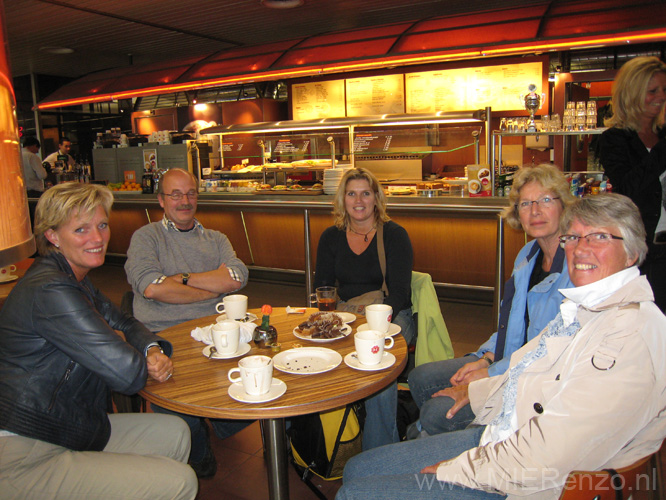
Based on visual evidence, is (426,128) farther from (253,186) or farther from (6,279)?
(6,279)

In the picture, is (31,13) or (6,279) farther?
(31,13)

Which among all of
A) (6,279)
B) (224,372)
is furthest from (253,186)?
(224,372)

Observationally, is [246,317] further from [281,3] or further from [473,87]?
[473,87]

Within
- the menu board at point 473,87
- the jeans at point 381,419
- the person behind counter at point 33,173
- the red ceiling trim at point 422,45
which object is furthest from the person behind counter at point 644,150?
the person behind counter at point 33,173

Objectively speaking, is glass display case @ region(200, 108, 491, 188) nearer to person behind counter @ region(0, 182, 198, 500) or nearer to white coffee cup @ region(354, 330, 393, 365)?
white coffee cup @ region(354, 330, 393, 365)

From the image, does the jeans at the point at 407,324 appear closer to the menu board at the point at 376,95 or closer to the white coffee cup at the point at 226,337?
the white coffee cup at the point at 226,337

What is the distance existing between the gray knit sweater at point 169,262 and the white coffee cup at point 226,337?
925 millimetres

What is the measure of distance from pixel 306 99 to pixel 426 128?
4.37 meters

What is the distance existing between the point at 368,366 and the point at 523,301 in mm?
748

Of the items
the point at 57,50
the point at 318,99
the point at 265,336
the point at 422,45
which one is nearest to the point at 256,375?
the point at 265,336

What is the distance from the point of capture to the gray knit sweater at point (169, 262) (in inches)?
107

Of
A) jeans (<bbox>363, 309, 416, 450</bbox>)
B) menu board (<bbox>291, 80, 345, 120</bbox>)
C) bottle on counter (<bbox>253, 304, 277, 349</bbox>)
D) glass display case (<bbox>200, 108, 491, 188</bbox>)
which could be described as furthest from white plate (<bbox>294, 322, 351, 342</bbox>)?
menu board (<bbox>291, 80, 345, 120</bbox>)

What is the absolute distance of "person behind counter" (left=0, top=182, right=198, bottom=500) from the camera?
1.55m

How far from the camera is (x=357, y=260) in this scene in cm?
295
